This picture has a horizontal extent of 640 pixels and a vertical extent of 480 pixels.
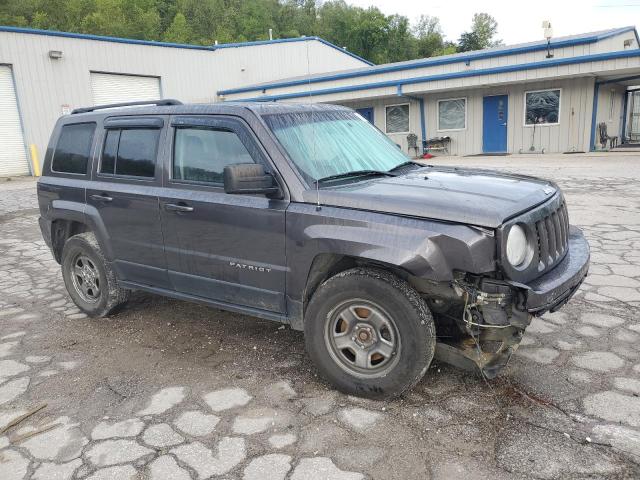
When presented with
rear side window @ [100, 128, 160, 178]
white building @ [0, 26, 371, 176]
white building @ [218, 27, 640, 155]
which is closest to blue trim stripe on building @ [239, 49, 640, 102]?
white building @ [218, 27, 640, 155]

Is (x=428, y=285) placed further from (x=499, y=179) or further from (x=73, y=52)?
(x=73, y=52)

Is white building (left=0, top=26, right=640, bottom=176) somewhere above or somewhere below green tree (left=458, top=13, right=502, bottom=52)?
below

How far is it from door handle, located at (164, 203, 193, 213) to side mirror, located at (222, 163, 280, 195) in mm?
693

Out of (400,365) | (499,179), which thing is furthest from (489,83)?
(400,365)

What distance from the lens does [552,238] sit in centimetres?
333

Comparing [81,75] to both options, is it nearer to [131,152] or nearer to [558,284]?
[131,152]

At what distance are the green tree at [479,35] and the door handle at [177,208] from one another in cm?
7401

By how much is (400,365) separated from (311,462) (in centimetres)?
78

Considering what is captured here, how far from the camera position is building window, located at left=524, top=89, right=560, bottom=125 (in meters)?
19.2

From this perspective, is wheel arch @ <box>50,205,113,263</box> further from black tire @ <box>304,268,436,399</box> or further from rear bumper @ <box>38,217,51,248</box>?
black tire @ <box>304,268,436,399</box>

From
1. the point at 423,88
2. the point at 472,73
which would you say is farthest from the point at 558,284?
the point at 423,88

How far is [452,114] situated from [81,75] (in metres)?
16.4

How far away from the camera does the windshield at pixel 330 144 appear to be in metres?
3.62

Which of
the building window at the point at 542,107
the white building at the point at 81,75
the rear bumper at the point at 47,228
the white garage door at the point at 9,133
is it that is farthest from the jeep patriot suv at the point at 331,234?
the white building at the point at 81,75
